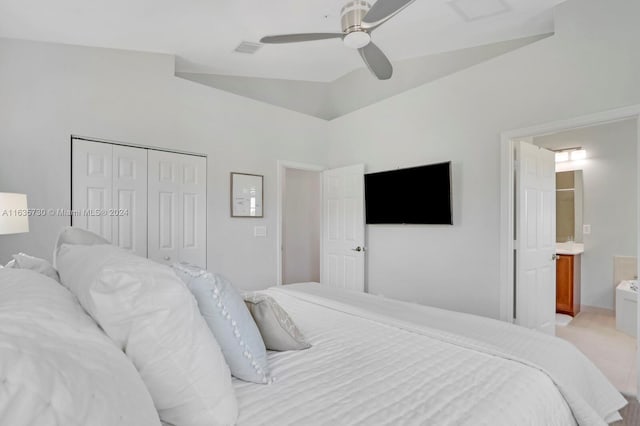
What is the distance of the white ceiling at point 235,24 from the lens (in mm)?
2539

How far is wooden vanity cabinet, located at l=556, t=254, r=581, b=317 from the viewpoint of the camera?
4.25 m

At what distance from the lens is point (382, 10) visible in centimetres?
194

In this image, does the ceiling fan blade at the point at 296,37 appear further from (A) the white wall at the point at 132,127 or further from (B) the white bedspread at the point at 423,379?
(B) the white bedspread at the point at 423,379

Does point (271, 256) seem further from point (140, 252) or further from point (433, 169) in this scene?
point (433, 169)

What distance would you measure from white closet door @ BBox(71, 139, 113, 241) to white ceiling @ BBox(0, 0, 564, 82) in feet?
3.07

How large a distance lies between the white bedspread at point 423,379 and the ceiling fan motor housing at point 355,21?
1.80m

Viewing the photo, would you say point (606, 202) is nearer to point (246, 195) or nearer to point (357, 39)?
point (357, 39)

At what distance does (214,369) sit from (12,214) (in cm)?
221

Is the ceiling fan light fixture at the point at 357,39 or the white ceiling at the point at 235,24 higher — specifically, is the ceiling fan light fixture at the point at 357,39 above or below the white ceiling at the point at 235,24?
below

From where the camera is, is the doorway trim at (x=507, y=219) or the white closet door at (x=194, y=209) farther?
the white closet door at (x=194, y=209)

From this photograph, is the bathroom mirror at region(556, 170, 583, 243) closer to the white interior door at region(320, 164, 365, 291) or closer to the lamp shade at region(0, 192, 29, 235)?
the white interior door at region(320, 164, 365, 291)

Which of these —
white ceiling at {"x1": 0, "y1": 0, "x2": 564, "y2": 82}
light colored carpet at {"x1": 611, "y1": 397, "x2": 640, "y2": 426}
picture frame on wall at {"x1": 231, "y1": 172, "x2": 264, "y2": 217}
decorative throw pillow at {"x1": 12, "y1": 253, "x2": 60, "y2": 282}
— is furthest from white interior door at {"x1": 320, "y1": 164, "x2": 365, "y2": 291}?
decorative throw pillow at {"x1": 12, "y1": 253, "x2": 60, "y2": 282}

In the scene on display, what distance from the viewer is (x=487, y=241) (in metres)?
A: 3.20

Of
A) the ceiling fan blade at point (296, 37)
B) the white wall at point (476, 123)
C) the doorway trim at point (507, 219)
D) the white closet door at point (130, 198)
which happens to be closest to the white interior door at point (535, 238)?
the doorway trim at point (507, 219)
